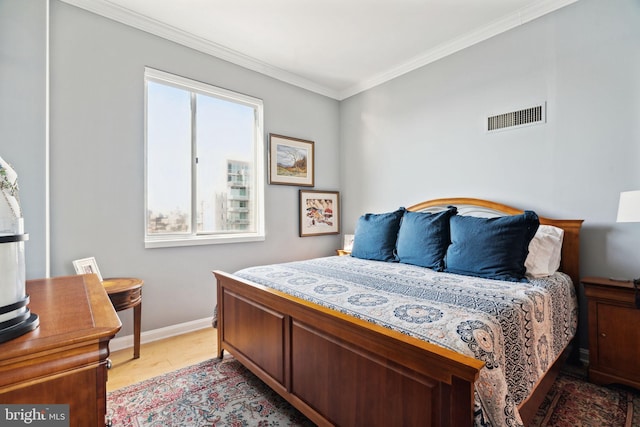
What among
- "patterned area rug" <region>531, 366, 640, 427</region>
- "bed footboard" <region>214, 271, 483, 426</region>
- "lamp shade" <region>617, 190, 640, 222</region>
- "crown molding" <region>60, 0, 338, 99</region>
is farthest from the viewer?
"crown molding" <region>60, 0, 338, 99</region>

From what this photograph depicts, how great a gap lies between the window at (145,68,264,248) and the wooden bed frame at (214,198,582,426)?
1.10 metres

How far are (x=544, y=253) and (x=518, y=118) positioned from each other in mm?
1234

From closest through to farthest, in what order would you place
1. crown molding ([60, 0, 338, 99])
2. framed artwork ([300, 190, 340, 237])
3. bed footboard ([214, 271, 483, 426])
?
bed footboard ([214, 271, 483, 426]) → crown molding ([60, 0, 338, 99]) → framed artwork ([300, 190, 340, 237])

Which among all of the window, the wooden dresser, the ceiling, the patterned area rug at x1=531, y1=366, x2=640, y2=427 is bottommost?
the patterned area rug at x1=531, y1=366, x2=640, y2=427

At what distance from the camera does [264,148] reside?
11.8ft

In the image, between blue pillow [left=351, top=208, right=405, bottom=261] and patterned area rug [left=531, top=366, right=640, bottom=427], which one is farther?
blue pillow [left=351, top=208, right=405, bottom=261]

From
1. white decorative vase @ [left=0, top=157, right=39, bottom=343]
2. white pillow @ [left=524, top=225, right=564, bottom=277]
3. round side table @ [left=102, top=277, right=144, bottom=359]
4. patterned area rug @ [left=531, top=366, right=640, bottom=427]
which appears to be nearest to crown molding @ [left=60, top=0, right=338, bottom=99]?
round side table @ [left=102, top=277, right=144, bottom=359]

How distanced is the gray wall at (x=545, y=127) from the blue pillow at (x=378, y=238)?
2.35 ft

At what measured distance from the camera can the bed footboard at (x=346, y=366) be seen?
1029 mm

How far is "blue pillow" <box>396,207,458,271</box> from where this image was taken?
2.43 metres

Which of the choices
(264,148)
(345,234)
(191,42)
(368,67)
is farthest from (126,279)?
(368,67)

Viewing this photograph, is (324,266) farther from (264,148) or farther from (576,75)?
(576,75)

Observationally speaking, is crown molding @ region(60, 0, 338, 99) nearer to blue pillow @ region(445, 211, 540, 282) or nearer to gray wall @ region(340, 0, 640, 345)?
gray wall @ region(340, 0, 640, 345)

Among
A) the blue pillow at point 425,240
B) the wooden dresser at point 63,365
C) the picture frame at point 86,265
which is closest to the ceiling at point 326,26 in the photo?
the blue pillow at point 425,240
